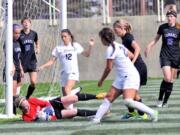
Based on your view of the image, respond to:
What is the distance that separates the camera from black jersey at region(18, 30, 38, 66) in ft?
49.9

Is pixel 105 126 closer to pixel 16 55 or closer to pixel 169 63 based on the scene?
pixel 169 63

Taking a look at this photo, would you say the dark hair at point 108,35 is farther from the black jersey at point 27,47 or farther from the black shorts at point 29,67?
the black shorts at point 29,67

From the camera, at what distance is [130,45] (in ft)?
39.7

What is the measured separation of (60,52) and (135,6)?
14.3 metres

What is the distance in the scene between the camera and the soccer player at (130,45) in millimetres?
11625

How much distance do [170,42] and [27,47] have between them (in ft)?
11.3

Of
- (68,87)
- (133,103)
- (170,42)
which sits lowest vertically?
(133,103)

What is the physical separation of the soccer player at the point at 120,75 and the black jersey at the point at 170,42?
2242 mm

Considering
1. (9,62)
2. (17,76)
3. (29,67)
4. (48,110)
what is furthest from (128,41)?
(29,67)

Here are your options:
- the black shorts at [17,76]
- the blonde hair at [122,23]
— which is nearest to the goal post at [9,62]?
the black shorts at [17,76]

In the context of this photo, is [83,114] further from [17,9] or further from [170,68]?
[17,9]

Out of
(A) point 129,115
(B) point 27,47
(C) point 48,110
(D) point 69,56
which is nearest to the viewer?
(A) point 129,115

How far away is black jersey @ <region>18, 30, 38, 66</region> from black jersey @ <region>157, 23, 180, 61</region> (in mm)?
3216

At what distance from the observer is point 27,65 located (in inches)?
607
